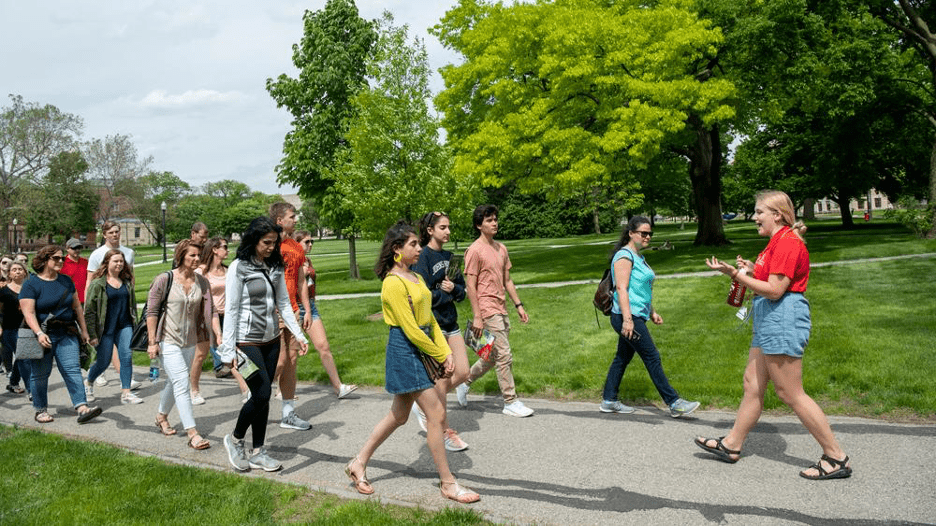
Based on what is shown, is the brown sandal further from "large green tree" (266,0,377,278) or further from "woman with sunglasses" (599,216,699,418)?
"large green tree" (266,0,377,278)

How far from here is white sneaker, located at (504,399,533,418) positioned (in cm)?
599

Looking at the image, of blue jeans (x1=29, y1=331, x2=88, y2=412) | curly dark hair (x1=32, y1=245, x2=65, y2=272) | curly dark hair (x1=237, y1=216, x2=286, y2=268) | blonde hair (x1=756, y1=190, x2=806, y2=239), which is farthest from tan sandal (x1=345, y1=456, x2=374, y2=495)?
curly dark hair (x1=32, y1=245, x2=65, y2=272)

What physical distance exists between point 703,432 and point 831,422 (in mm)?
1058

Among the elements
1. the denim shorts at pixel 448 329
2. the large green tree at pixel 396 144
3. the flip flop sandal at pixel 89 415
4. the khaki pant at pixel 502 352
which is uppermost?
the large green tree at pixel 396 144

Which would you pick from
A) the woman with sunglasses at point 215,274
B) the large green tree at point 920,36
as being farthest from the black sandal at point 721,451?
the large green tree at point 920,36

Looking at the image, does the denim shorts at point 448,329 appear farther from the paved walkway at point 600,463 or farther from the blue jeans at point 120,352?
the blue jeans at point 120,352

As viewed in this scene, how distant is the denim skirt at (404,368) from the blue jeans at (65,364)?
→ 4.42 metres

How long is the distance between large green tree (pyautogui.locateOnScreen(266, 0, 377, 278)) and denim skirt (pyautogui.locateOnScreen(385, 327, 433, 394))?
2035 centimetres

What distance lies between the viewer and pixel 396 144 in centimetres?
1914

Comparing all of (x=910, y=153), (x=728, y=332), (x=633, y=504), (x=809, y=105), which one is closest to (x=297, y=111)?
(x=809, y=105)

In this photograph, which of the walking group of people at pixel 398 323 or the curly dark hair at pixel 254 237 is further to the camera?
the curly dark hair at pixel 254 237

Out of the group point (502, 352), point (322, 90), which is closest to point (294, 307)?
point (502, 352)

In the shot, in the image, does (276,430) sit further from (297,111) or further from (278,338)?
(297,111)

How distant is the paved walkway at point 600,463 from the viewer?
376 centimetres
